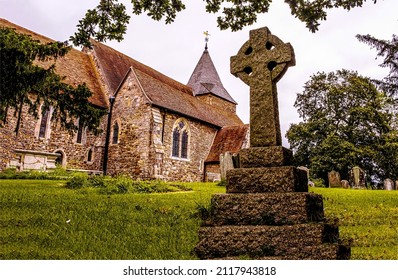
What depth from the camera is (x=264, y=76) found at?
15.5 feet

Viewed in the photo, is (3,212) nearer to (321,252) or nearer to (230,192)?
(230,192)

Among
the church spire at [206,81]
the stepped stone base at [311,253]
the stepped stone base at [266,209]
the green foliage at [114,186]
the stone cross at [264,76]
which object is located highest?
the church spire at [206,81]

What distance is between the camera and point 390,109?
30578mm

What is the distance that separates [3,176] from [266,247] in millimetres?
12608

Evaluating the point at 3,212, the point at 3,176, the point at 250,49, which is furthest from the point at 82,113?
the point at 3,176

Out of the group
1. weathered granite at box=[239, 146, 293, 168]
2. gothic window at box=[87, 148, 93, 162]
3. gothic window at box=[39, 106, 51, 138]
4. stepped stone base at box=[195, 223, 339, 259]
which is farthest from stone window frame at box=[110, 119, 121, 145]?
stepped stone base at box=[195, 223, 339, 259]

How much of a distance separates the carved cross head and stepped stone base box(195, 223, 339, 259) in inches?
89.5

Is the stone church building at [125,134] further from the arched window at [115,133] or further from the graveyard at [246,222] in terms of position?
the graveyard at [246,222]

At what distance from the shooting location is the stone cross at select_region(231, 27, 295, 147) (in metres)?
4.55

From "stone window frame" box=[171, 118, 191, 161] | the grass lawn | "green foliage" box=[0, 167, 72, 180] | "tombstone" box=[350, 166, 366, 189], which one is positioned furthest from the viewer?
"stone window frame" box=[171, 118, 191, 161]

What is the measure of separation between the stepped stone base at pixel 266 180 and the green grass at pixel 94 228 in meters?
1.12

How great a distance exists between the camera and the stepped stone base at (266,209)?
3.70 meters

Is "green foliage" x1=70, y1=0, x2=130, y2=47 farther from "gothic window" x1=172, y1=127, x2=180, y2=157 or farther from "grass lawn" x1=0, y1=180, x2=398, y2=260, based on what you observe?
"gothic window" x1=172, y1=127, x2=180, y2=157

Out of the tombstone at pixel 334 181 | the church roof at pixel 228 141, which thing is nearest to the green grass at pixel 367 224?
the tombstone at pixel 334 181
